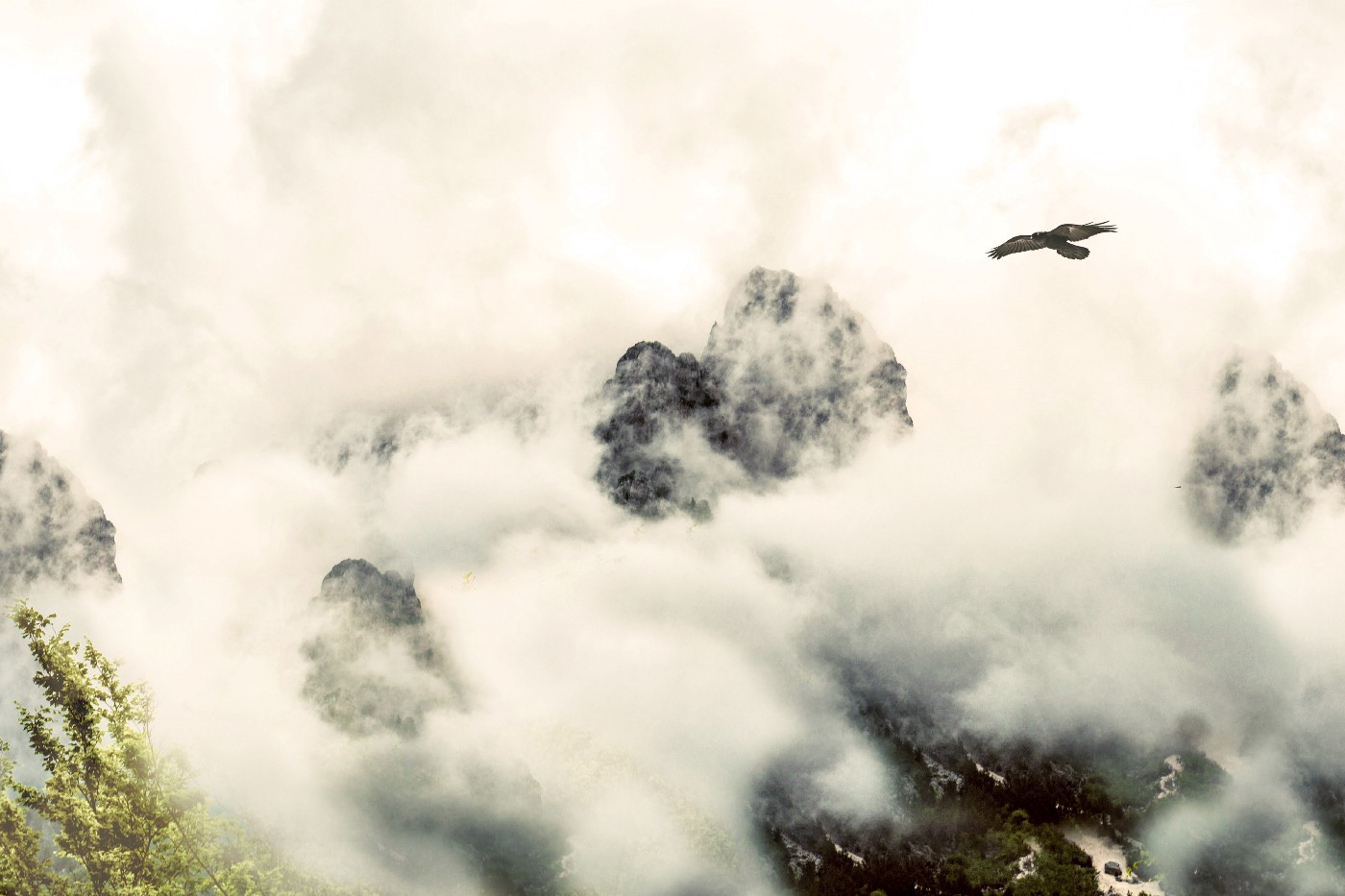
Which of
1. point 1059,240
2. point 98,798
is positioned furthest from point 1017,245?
point 98,798

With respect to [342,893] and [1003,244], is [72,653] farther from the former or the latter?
[1003,244]

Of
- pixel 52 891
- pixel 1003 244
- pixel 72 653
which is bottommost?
pixel 52 891

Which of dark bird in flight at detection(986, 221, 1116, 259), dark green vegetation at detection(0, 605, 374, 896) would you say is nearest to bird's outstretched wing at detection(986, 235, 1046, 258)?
dark bird in flight at detection(986, 221, 1116, 259)

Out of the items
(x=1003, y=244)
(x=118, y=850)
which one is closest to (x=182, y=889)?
(x=118, y=850)

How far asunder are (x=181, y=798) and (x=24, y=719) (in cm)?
862

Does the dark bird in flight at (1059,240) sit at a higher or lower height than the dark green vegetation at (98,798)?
higher

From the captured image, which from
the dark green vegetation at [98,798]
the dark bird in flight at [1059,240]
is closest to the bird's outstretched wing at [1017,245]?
the dark bird in flight at [1059,240]

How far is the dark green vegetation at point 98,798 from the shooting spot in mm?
45625

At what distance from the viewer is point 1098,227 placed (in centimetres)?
3959

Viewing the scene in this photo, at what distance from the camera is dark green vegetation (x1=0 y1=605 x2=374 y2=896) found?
45625 mm

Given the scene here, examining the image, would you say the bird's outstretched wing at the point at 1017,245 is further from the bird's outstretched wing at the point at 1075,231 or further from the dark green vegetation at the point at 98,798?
the dark green vegetation at the point at 98,798

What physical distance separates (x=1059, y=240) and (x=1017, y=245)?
68.3 inches

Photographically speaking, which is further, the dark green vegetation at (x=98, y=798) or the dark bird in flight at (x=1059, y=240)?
the dark green vegetation at (x=98, y=798)

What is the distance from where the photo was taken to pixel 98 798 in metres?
46.4
